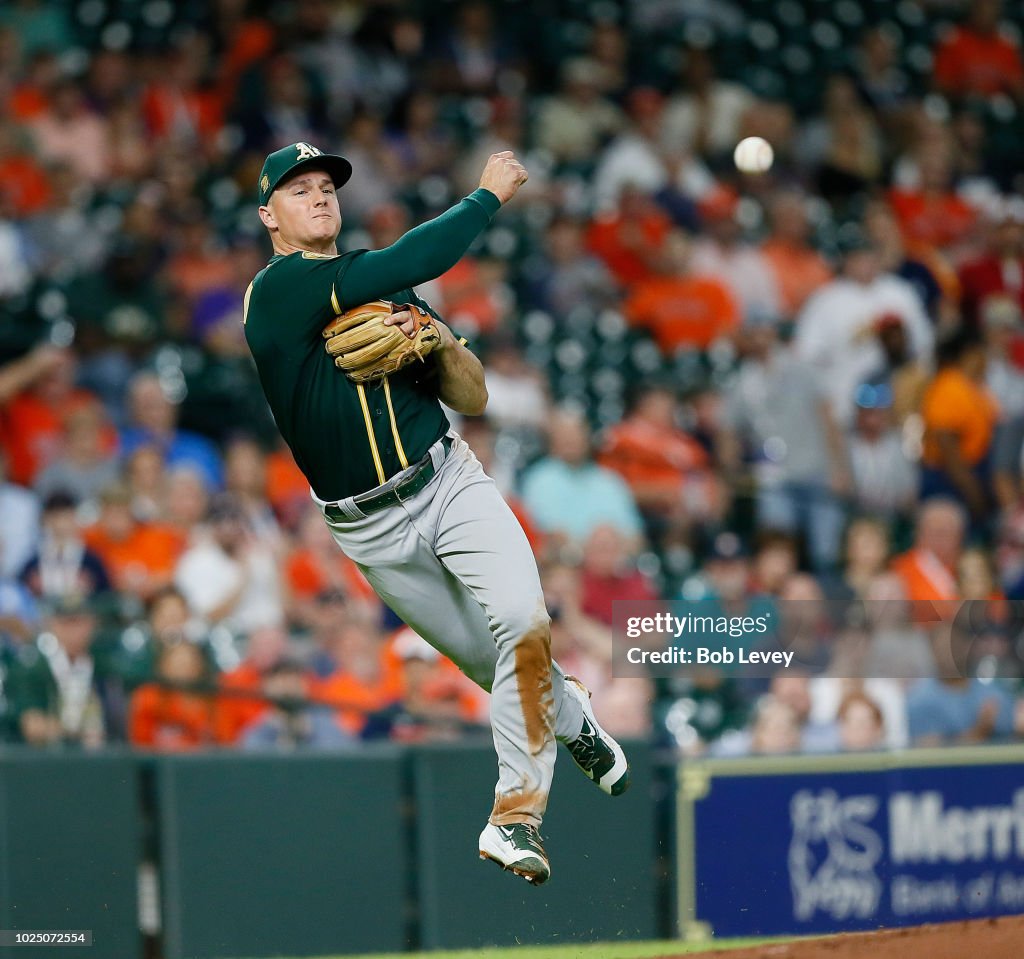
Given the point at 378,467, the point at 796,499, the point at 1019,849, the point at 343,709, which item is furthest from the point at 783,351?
the point at 378,467

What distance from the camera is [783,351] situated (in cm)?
1052

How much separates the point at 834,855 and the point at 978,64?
27.1 feet

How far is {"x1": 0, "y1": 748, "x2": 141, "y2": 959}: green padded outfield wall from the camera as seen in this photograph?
6586 millimetres

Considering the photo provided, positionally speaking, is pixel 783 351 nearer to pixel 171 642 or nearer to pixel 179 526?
pixel 179 526

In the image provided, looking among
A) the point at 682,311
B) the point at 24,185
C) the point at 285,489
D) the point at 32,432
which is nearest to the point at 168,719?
the point at 285,489

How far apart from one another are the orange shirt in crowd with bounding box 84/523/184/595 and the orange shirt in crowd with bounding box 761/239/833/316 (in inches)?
182

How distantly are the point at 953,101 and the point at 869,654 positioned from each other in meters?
7.07

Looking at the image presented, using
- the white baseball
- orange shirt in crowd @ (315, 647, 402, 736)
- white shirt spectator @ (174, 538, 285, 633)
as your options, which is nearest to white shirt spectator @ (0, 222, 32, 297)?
white shirt spectator @ (174, 538, 285, 633)

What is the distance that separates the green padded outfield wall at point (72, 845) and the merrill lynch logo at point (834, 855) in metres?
2.77

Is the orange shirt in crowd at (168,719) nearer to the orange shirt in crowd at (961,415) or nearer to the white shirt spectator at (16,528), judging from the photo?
the white shirt spectator at (16,528)

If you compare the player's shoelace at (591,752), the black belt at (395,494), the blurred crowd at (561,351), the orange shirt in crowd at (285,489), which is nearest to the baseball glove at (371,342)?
the black belt at (395,494)

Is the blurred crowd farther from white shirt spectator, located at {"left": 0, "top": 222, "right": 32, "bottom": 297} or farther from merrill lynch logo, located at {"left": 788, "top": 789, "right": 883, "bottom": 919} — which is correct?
merrill lynch logo, located at {"left": 788, "top": 789, "right": 883, "bottom": 919}

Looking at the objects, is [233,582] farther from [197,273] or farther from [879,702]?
[879,702]

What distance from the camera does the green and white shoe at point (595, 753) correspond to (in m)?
5.31
